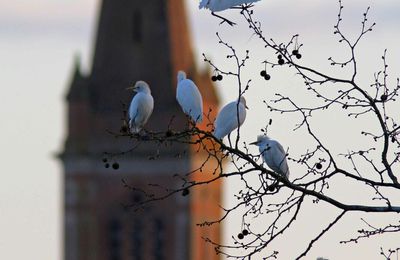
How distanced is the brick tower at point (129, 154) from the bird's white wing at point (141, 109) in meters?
45.9

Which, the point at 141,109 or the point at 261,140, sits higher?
the point at 141,109

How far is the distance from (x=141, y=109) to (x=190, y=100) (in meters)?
0.76

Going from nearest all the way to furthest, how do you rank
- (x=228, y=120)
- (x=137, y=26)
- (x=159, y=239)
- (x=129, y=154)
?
(x=228, y=120) < (x=129, y=154) < (x=137, y=26) < (x=159, y=239)

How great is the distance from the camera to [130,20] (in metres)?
69.9

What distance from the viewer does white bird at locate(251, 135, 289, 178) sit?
1560 cm

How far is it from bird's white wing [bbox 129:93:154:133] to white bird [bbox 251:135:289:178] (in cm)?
165

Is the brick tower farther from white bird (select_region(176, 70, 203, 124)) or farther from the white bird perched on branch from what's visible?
the white bird perched on branch

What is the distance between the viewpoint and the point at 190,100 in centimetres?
1842

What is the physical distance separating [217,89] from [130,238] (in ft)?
21.8

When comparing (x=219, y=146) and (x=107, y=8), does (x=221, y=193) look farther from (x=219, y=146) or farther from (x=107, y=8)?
(x=219, y=146)

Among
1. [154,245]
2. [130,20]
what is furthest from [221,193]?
[130,20]

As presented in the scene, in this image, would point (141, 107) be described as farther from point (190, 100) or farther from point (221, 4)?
point (221, 4)

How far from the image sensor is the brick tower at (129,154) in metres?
69.1

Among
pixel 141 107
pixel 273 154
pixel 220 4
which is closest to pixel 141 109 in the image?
pixel 141 107
